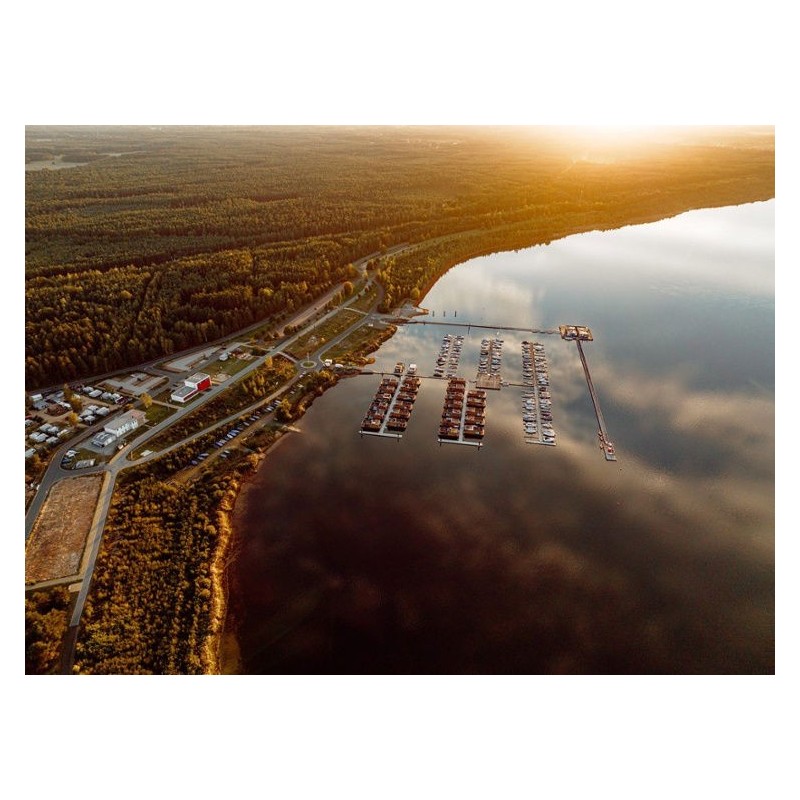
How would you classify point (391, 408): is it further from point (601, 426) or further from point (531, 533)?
point (601, 426)

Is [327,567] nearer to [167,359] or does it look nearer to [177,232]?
[167,359]

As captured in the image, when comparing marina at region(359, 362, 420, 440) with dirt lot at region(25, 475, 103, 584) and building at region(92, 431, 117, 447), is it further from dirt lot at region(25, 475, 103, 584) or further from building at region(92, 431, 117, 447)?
dirt lot at region(25, 475, 103, 584)

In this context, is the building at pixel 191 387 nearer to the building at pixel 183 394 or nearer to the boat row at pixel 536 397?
the building at pixel 183 394

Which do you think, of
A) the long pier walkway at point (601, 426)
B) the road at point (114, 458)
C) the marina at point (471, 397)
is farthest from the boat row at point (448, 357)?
the long pier walkway at point (601, 426)

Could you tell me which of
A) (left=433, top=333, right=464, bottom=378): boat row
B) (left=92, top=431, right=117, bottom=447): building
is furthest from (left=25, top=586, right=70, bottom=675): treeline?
Result: (left=433, top=333, right=464, bottom=378): boat row

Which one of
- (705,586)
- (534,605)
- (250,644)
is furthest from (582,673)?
(250,644)
